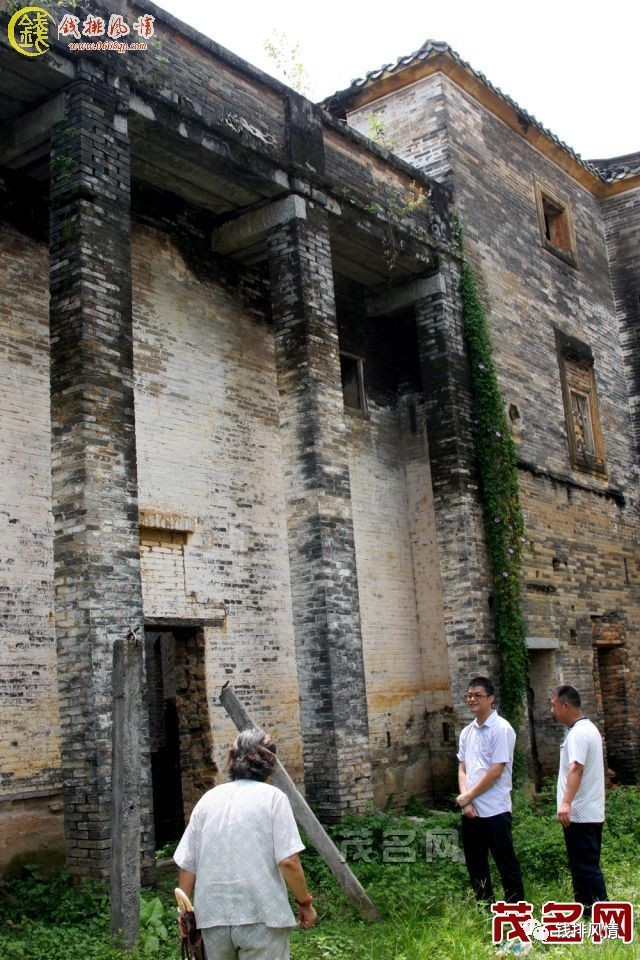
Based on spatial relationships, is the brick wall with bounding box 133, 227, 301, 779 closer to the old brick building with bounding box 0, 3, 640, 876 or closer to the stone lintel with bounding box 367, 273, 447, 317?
the old brick building with bounding box 0, 3, 640, 876

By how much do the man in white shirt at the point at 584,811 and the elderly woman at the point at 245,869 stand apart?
250 centimetres

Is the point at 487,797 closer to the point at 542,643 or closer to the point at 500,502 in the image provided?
the point at 500,502

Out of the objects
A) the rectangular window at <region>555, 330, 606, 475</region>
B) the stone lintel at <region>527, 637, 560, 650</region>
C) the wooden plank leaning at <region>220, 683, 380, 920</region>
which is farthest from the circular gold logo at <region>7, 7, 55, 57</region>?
the rectangular window at <region>555, 330, 606, 475</region>

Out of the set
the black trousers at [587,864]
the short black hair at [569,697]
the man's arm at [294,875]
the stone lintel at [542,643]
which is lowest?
the black trousers at [587,864]

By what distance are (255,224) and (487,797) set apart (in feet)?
24.8

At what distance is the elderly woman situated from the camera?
13.8 feet

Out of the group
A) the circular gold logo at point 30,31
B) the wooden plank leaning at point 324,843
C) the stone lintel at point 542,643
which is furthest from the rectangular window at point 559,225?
the wooden plank leaning at point 324,843

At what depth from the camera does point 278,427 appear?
12.9 meters

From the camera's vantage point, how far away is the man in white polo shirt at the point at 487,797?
6758mm

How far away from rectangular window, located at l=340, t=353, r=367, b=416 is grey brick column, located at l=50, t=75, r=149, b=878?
5.49m

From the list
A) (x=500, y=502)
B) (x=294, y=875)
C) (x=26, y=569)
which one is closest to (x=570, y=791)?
(x=294, y=875)

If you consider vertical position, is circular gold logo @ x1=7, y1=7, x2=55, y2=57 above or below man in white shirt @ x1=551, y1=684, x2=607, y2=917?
above

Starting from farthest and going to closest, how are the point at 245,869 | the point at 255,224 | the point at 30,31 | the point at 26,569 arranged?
the point at 255,224 < the point at 26,569 < the point at 30,31 < the point at 245,869

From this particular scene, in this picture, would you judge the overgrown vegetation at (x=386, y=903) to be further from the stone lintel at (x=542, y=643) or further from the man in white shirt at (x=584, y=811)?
the stone lintel at (x=542, y=643)
